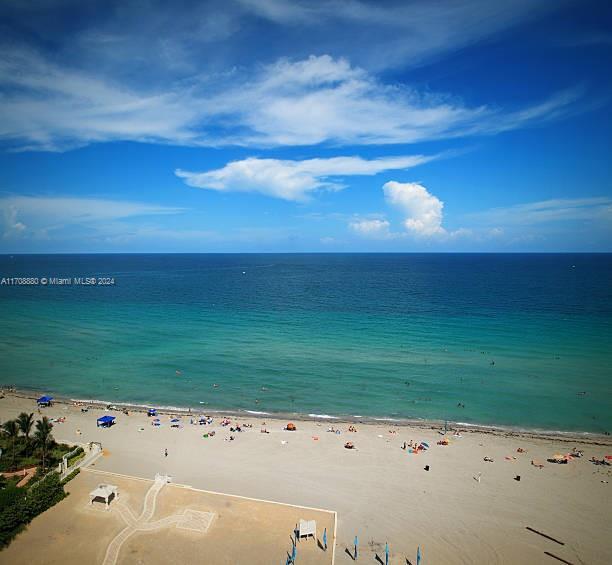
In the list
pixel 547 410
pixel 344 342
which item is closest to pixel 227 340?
pixel 344 342

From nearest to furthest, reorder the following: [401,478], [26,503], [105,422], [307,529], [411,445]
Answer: [307,529]
[26,503]
[401,478]
[411,445]
[105,422]

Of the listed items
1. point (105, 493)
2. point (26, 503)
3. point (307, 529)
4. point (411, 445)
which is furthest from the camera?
point (411, 445)

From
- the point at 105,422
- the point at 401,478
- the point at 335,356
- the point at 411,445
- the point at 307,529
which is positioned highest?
the point at 335,356

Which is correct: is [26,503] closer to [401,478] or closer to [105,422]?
[105,422]

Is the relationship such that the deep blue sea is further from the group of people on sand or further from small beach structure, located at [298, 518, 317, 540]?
small beach structure, located at [298, 518, 317, 540]

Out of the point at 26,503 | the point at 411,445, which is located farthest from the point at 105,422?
the point at 411,445
